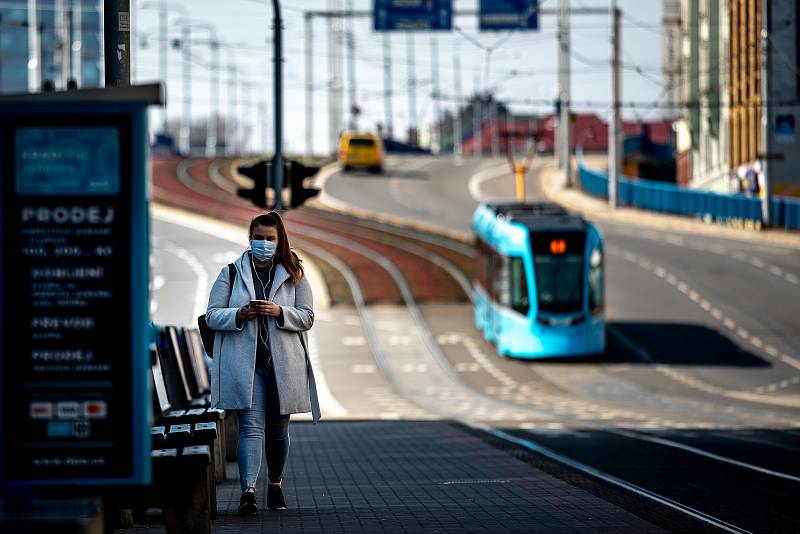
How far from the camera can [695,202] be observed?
61469 mm

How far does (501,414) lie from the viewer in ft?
89.9

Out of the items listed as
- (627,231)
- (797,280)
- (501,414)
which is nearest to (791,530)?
(501,414)

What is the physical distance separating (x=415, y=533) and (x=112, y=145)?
3.14 m

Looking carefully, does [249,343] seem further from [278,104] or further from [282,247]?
[278,104]

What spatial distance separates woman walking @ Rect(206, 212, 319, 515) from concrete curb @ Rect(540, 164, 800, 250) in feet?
143

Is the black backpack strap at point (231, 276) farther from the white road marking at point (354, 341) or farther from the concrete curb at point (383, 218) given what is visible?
the concrete curb at point (383, 218)

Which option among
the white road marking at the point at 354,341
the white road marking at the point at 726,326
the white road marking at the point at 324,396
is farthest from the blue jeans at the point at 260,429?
the white road marking at the point at 354,341

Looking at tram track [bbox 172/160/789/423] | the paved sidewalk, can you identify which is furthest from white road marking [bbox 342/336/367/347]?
the paved sidewalk

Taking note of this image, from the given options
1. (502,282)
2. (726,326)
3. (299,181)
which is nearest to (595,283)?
(502,282)

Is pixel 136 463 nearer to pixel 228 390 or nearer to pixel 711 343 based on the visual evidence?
pixel 228 390

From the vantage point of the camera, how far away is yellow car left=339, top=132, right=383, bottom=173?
8719 centimetres

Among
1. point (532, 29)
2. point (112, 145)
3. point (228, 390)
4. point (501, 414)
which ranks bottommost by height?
point (501, 414)

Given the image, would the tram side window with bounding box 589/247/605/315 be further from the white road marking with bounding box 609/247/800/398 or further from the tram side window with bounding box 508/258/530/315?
the white road marking with bounding box 609/247/800/398

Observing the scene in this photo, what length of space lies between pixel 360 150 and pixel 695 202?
2897 centimetres
